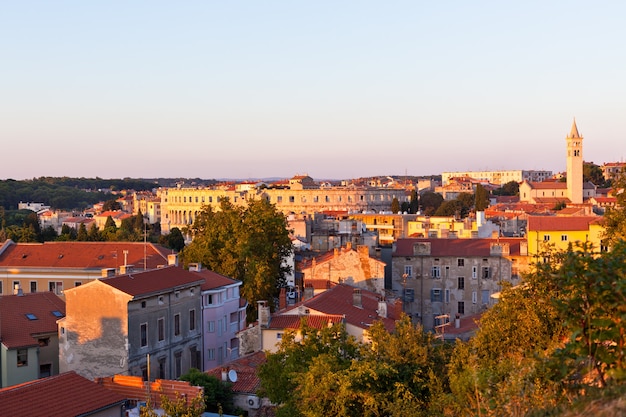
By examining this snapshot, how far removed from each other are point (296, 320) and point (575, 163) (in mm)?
103557

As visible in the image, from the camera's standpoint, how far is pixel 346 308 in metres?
32.4

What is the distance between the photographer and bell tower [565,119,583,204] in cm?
12325

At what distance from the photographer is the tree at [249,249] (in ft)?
139

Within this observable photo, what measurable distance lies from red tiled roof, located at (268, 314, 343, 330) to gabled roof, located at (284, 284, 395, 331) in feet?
0.56

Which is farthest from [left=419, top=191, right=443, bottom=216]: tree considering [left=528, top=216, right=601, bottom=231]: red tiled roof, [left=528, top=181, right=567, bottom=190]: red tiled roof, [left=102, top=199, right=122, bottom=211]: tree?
[left=528, top=216, right=601, bottom=231]: red tiled roof

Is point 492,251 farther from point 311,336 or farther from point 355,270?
point 311,336

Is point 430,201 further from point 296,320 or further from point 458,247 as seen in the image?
point 296,320

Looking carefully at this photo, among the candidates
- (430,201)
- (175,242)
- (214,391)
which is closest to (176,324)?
(214,391)

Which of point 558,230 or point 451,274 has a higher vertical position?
point 558,230

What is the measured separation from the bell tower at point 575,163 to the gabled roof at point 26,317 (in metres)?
105

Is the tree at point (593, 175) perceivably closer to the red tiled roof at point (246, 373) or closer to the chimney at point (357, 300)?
the chimney at point (357, 300)

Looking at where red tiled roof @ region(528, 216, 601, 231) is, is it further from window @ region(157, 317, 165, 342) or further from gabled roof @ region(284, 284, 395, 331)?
window @ region(157, 317, 165, 342)

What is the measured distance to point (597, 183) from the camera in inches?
5817

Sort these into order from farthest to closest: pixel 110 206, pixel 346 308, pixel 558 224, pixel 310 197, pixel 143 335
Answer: pixel 110 206 < pixel 310 197 < pixel 558 224 < pixel 346 308 < pixel 143 335
